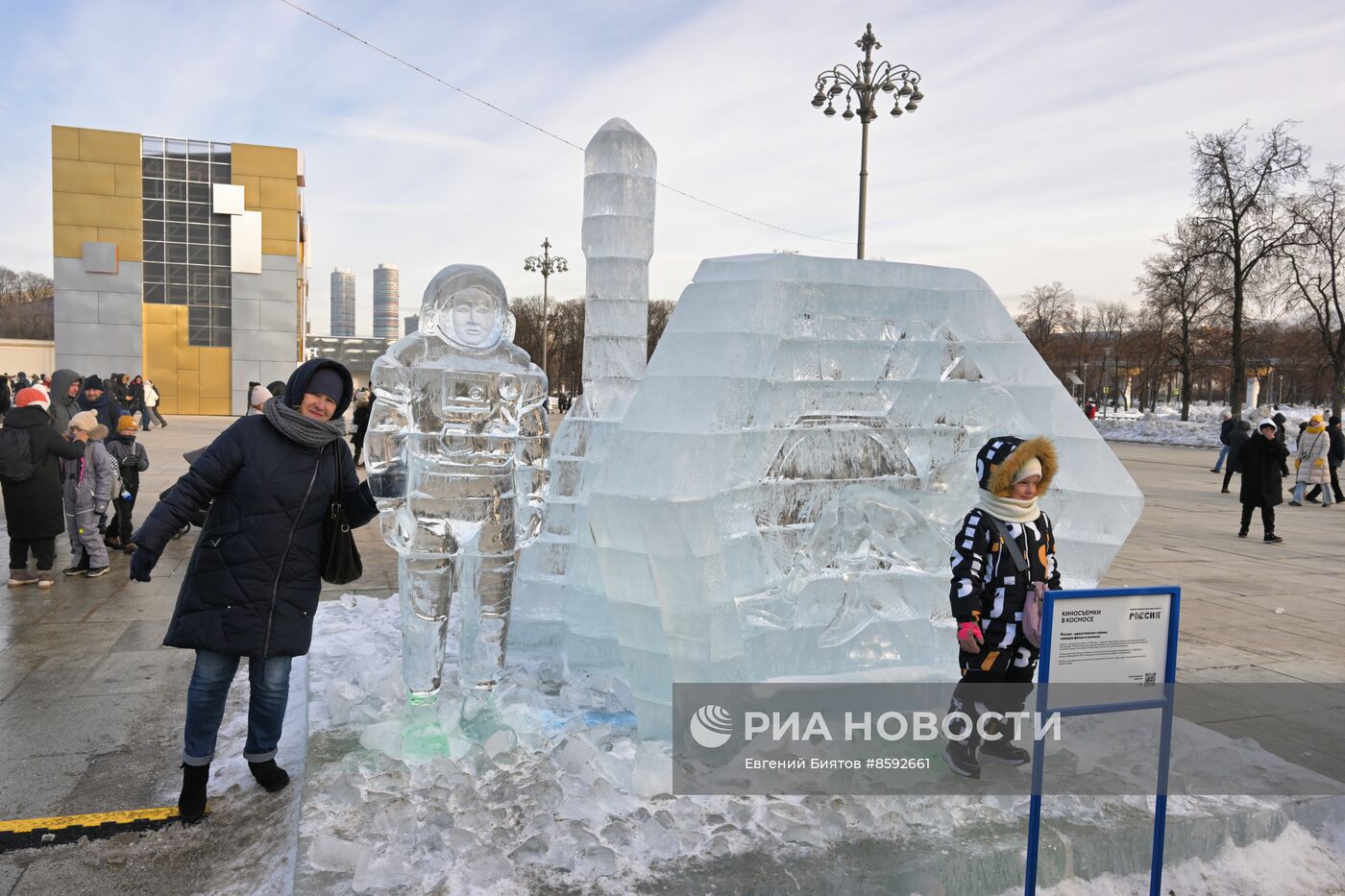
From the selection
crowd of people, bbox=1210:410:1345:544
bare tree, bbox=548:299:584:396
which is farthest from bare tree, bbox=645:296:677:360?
crowd of people, bbox=1210:410:1345:544

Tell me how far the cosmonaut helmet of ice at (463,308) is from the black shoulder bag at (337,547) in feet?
2.64

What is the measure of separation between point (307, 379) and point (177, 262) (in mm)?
39233

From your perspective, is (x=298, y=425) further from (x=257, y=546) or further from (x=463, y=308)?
(x=463, y=308)

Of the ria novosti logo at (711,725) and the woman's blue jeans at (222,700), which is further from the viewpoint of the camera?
the ria novosti logo at (711,725)

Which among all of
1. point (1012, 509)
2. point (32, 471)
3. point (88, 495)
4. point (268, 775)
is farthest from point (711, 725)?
point (88, 495)

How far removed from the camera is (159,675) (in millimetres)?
5539

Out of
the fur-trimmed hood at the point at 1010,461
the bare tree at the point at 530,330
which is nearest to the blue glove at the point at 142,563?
the fur-trimmed hood at the point at 1010,461

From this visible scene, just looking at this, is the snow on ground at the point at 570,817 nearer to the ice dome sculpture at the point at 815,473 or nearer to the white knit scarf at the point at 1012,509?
the ice dome sculpture at the point at 815,473

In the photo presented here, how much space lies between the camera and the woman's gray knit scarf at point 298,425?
370cm

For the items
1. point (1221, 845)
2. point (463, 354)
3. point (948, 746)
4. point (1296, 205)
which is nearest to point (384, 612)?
point (463, 354)

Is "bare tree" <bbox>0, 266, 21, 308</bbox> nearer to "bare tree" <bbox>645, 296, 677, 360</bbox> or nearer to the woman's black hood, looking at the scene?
"bare tree" <bbox>645, 296, 677, 360</bbox>

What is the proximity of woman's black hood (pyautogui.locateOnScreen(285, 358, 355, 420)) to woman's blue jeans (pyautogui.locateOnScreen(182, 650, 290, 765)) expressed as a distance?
106cm

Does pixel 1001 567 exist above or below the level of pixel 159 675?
above

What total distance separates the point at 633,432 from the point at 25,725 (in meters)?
3.53
